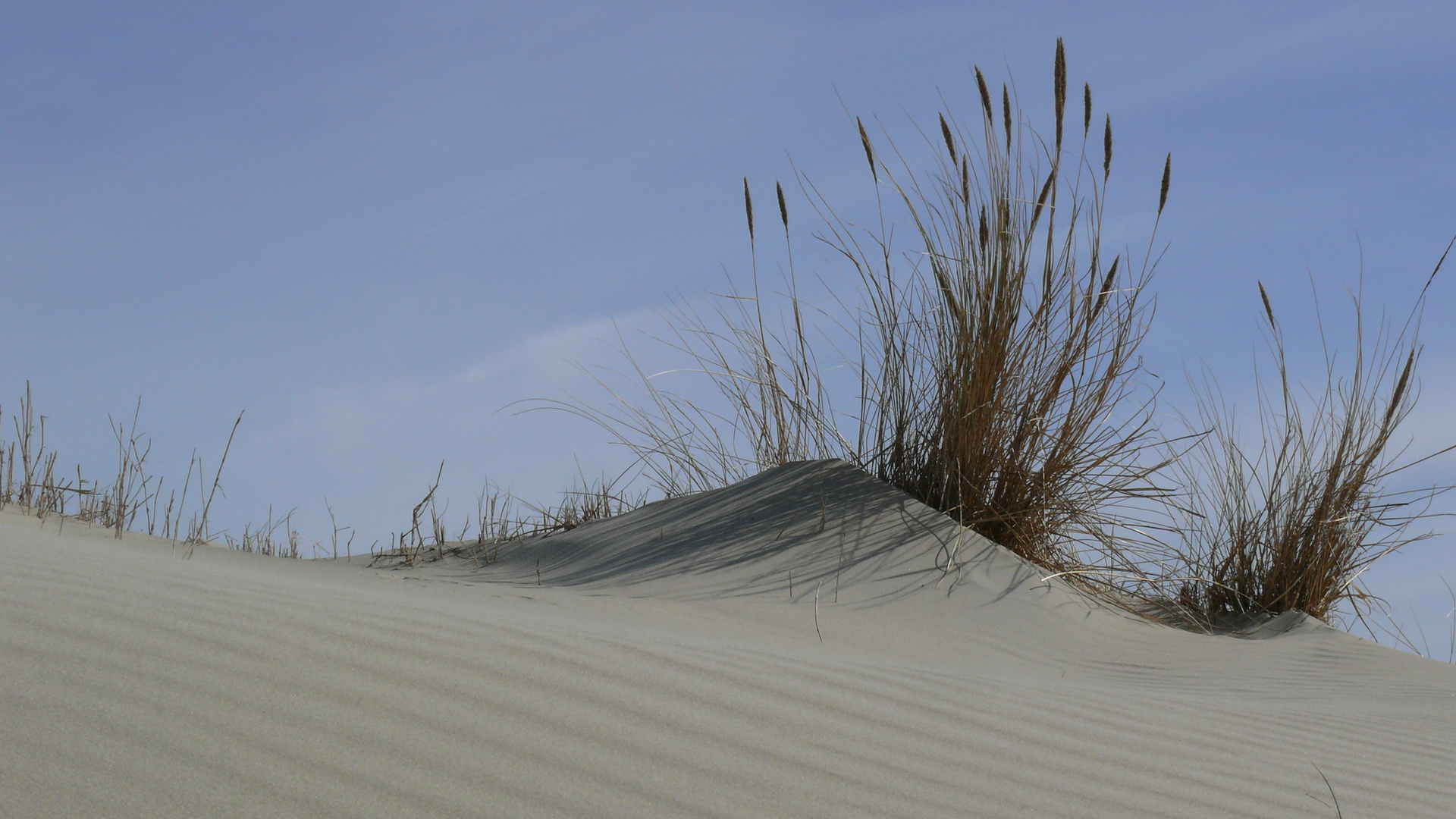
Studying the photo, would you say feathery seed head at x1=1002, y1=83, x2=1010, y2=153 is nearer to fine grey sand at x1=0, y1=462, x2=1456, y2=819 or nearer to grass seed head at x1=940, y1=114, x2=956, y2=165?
grass seed head at x1=940, y1=114, x2=956, y2=165

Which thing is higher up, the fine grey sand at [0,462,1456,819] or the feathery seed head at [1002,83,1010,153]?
the feathery seed head at [1002,83,1010,153]

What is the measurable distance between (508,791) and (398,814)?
0.14m

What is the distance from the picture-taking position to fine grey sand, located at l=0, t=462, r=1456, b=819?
1314 mm

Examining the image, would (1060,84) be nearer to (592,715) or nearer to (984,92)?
(984,92)

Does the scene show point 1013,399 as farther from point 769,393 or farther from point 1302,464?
point 1302,464

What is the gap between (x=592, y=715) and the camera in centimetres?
158

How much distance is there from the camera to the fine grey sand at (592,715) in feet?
4.31

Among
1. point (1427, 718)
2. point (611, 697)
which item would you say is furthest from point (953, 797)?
point (1427, 718)

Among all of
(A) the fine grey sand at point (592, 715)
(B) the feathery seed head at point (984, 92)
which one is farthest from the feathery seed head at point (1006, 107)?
(A) the fine grey sand at point (592, 715)

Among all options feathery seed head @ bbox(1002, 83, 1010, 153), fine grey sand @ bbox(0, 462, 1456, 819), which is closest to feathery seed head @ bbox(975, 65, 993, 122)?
feathery seed head @ bbox(1002, 83, 1010, 153)

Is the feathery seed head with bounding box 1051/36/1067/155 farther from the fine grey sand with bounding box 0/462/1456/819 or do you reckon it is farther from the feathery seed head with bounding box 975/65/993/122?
the fine grey sand with bounding box 0/462/1456/819

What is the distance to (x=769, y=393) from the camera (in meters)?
4.60

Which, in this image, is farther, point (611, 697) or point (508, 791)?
point (611, 697)

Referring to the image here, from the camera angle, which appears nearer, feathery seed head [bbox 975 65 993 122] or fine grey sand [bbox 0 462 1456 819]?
fine grey sand [bbox 0 462 1456 819]
